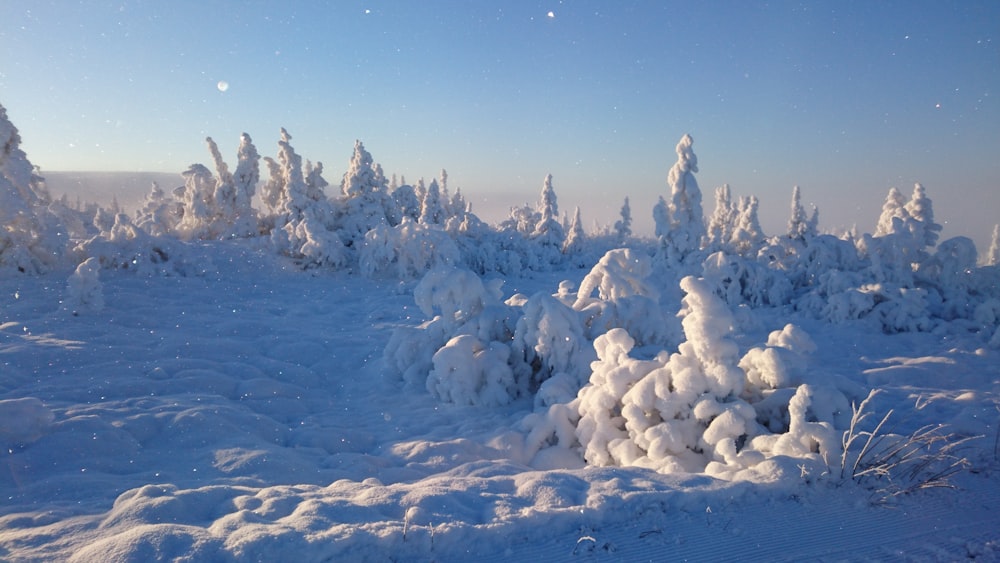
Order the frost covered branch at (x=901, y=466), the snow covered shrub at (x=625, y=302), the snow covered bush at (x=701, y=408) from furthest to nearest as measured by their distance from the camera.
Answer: the snow covered shrub at (x=625, y=302) < the snow covered bush at (x=701, y=408) < the frost covered branch at (x=901, y=466)

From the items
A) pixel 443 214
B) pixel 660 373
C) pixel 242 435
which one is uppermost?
pixel 443 214

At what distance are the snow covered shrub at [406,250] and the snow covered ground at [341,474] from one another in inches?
377

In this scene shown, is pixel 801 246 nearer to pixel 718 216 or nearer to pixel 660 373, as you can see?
pixel 660 373

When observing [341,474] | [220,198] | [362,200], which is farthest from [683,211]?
[220,198]

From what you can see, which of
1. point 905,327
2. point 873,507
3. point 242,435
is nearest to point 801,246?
point 905,327

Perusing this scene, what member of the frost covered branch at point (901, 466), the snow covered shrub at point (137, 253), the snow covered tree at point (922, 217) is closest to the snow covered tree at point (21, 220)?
the snow covered shrub at point (137, 253)

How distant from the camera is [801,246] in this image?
22.7m

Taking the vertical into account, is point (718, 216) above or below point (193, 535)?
above

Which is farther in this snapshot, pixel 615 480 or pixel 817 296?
pixel 817 296

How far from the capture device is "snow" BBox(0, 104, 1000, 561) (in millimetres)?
3807

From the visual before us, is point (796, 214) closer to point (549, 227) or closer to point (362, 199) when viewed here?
point (549, 227)

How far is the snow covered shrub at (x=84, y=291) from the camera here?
11.2 m

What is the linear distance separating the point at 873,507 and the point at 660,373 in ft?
8.84

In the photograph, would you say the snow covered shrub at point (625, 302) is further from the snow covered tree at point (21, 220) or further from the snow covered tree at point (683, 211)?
the snow covered tree at point (21, 220)
